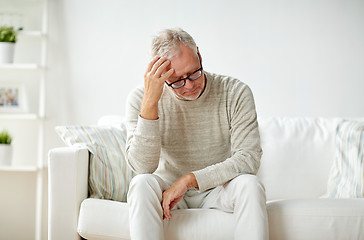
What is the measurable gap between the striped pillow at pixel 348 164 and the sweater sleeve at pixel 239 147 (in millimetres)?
703

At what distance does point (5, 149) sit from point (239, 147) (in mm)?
1594

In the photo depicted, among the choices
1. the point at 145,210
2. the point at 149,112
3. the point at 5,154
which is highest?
the point at 149,112

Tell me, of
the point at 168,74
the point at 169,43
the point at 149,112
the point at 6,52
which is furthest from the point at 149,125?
the point at 6,52

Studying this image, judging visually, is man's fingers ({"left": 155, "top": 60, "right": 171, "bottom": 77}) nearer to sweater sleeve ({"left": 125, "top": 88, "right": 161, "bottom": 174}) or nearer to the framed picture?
sweater sleeve ({"left": 125, "top": 88, "right": 161, "bottom": 174})

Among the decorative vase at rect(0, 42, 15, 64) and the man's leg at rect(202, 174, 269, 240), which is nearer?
the man's leg at rect(202, 174, 269, 240)

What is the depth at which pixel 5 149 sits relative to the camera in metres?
2.76

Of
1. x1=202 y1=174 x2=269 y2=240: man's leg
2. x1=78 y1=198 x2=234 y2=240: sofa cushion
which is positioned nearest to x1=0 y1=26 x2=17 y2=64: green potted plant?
x1=78 y1=198 x2=234 y2=240: sofa cushion

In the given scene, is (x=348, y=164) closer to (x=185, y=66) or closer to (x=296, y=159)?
(x=296, y=159)

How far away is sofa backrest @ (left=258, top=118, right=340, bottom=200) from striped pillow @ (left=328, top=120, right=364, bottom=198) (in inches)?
2.6

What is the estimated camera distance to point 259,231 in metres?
1.54

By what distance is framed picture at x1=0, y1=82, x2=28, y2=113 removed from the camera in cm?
291

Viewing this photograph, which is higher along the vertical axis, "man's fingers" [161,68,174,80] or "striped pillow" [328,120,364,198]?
"man's fingers" [161,68,174,80]

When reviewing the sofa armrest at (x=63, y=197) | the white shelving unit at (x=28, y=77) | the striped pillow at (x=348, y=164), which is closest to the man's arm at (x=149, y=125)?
the sofa armrest at (x=63, y=197)

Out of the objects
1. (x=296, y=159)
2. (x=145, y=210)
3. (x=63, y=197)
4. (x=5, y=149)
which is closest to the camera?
(x=145, y=210)
